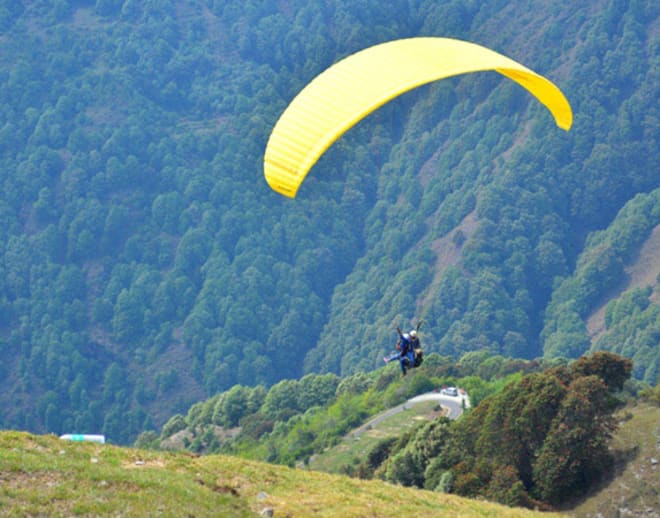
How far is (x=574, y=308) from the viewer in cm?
18575

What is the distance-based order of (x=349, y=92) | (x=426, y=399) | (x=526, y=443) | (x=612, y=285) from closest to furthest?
(x=349, y=92), (x=526, y=443), (x=426, y=399), (x=612, y=285)

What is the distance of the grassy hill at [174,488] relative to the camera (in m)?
32.2

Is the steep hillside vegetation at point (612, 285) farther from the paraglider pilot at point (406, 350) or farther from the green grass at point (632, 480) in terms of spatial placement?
the paraglider pilot at point (406, 350)

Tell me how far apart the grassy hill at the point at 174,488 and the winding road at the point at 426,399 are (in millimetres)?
53506

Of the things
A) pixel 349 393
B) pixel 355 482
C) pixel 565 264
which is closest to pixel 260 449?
pixel 349 393

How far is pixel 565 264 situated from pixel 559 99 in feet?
513

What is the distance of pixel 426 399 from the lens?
101 meters

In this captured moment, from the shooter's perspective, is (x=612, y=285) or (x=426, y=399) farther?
(x=612, y=285)

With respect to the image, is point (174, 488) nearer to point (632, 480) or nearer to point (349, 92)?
point (349, 92)

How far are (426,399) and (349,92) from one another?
6728cm

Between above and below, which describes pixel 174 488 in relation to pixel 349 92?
below

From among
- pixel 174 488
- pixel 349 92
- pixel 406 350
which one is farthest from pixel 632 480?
pixel 174 488

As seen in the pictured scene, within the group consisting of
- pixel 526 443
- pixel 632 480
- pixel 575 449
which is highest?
pixel 526 443

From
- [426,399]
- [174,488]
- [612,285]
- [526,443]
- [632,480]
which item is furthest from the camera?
[612,285]
